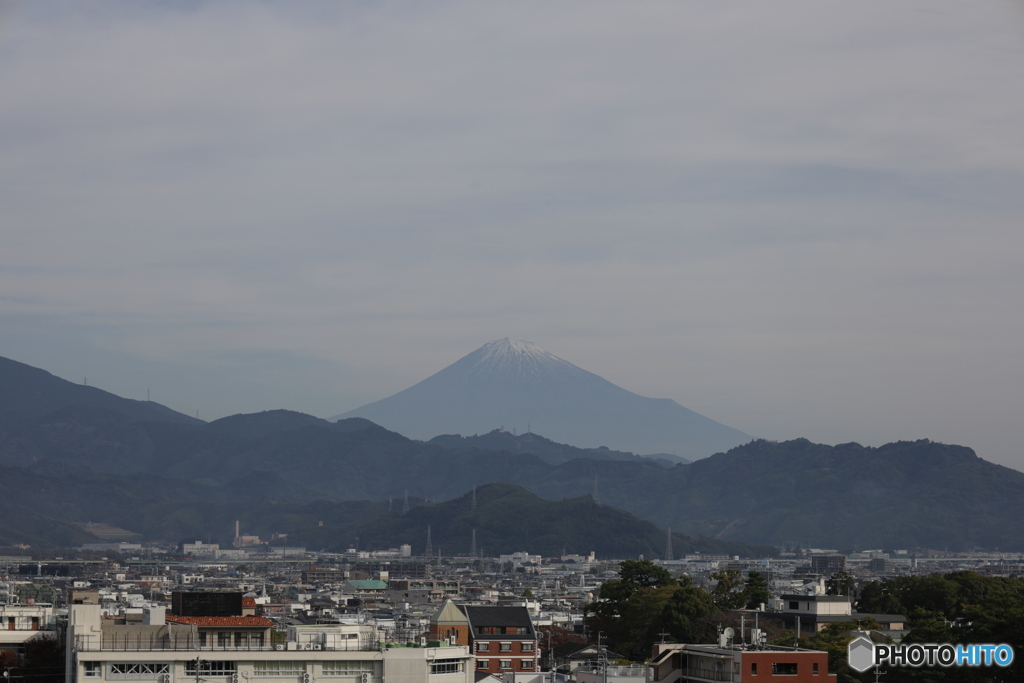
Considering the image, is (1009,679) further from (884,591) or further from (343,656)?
(884,591)

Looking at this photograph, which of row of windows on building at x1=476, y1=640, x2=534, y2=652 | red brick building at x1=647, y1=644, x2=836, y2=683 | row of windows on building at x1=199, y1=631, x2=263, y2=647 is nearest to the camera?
row of windows on building at x1=199, y1=631, x2=263, y2=647

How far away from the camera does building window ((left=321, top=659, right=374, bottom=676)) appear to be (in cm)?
3600

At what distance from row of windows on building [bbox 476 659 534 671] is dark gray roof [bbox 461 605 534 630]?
8.78 ft

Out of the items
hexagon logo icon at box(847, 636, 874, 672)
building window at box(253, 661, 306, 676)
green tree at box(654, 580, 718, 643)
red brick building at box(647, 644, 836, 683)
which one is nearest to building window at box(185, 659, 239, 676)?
building window at box(253, 661, 306, 676)

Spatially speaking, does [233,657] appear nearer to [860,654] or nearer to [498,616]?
[860,654]

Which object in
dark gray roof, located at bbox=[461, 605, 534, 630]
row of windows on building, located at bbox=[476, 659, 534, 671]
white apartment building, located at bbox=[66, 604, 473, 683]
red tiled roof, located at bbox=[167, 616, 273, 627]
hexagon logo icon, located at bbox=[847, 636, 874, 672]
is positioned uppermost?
red tiled roof, located at bbox=[167, 616, 273, 627]

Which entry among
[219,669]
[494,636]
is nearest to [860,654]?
[219,669]

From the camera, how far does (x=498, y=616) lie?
225 ft

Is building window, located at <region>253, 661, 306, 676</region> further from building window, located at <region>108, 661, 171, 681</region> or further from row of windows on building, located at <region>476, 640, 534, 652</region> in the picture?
row of windows on building, located at <region>476, 640, 534, 652</region>

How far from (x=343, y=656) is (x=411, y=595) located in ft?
323

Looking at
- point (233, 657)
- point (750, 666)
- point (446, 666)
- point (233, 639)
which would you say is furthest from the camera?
point (750, 666)

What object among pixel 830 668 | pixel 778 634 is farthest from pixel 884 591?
pixel 830 668

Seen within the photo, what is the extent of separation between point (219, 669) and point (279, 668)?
5.19ft

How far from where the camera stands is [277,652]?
35719 millimetres
